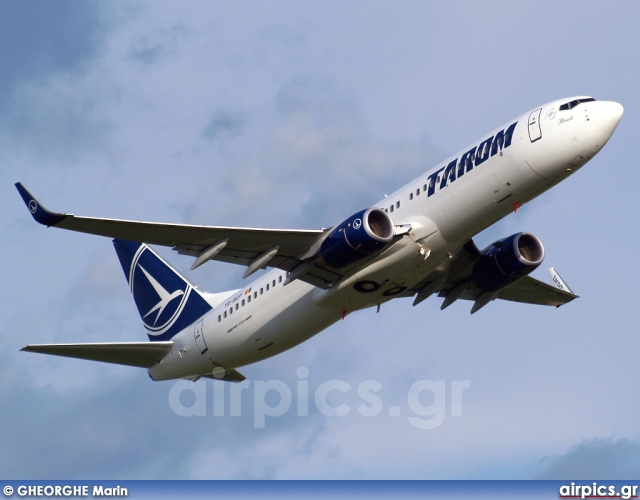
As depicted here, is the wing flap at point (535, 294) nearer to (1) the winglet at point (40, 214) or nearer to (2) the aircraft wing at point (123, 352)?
(2) the aircraft wing at point (123, 352)

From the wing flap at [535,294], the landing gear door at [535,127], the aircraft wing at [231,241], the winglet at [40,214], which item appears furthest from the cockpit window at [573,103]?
the winglet at [40,214]

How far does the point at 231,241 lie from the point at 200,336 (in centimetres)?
813

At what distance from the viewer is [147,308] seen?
56812 mm

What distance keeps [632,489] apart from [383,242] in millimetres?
12599

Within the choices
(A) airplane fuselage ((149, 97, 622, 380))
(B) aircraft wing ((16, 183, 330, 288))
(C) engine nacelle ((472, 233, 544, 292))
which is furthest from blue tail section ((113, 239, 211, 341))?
(C) engine nacelle ((472, 233, 544, 292))

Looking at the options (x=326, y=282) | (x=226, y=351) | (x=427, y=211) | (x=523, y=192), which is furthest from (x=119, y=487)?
(x=523, y=192)

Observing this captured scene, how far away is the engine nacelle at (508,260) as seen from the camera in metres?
47.7

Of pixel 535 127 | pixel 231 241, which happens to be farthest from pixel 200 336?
pixel 535 127

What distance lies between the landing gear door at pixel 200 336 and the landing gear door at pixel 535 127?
17898mm

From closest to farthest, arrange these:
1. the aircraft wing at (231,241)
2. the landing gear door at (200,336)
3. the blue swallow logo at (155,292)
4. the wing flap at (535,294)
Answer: the aircraft wing at (231,241) → the landing gear door at (200,336) → the wing flap at (535,294) → the blue swallow logo at (155,292)

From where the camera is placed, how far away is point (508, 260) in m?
48.1

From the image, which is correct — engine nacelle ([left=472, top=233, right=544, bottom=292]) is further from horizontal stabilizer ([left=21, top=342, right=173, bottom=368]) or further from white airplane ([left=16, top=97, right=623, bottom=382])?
horizontal stabilizer ([left=21, top=342, right=173, bottom=368])

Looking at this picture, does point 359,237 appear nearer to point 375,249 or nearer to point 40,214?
point 375,249

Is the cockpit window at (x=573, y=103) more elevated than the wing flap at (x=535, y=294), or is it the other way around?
the wing flap at (x=535, y=294)
